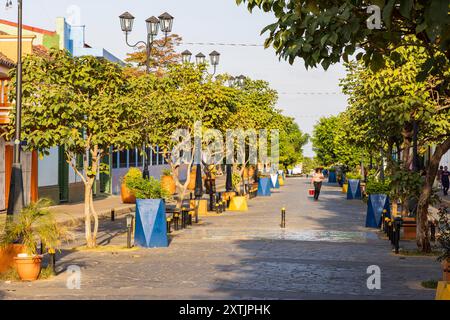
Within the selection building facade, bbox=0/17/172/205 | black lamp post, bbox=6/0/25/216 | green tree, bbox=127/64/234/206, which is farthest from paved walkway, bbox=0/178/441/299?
building facade, bbox=0/17/172/205

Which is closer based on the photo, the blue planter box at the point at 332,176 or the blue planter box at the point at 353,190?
the blue planter box at the point at 353,190

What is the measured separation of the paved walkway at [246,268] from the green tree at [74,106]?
8.54 feet

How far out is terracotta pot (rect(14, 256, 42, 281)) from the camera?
47.3ft

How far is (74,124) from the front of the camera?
18719mm

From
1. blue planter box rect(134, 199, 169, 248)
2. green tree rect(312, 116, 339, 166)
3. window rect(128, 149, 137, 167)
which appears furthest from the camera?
green tree rect(312, 116, 339, 166)

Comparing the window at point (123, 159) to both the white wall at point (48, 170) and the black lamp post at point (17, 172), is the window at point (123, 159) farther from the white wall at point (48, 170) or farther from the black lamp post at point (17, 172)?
the black lamp post at point (17, 172)

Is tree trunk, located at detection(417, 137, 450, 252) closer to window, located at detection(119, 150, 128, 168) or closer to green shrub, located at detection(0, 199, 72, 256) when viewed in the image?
green shrub, located at detection(0, 199, 72, 256)

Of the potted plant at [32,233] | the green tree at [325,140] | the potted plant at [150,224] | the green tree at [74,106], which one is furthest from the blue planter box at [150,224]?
the green tree at [325,140]

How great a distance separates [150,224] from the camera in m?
20.5

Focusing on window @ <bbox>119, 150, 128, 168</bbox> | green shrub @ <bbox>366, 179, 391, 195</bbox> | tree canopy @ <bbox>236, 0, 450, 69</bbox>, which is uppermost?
tree canopy @ <bbox>236, 0, 450, 69</bbox>

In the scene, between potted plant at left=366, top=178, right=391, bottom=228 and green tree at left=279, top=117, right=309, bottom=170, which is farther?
green tree at left=279, top=117, right=309, bottom=170

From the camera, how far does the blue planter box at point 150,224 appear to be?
20.5 metres

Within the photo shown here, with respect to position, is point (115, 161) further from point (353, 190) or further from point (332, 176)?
point (332, 176)
